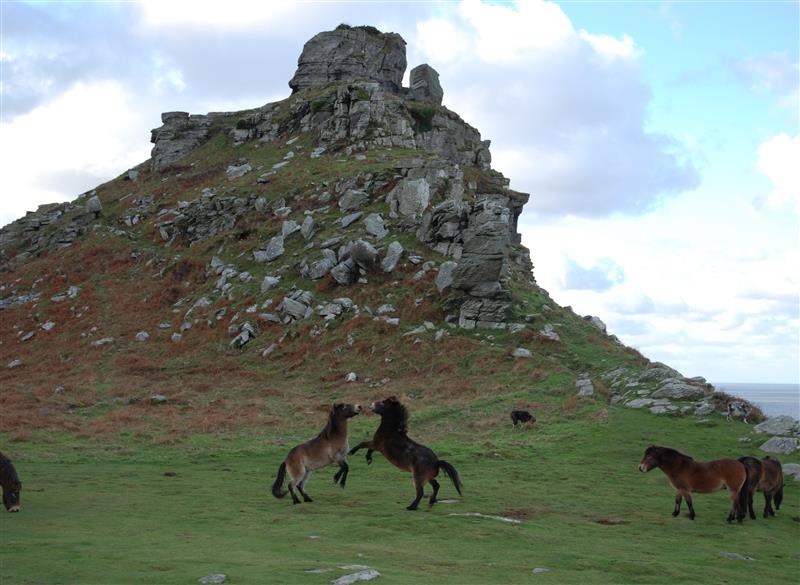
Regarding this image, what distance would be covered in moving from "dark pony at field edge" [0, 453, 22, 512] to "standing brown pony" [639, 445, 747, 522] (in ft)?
47.7

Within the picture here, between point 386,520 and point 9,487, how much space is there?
8457mm

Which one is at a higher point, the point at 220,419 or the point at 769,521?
the point at 220,419

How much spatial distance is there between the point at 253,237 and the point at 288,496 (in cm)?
4634

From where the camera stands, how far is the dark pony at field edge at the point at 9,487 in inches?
665

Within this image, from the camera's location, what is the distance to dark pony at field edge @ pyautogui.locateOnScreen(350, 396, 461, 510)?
17.6 m

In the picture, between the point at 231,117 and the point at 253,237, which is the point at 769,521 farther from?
the point at 231,117

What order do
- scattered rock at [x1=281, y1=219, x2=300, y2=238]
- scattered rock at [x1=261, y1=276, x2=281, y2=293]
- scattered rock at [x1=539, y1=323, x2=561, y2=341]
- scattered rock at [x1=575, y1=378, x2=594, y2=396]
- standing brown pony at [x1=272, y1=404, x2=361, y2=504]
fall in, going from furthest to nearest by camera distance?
scattered rock at [x1=281, y1=219, x2=300, y2=238] < scattered rock at [x1=261, y1=276, x2=281, y2=293] < scattered rock at [x1=539, y1=323, x2=561, y2=341] < scattered rock at [x1=575, y1=378, x2=594, y2=396] < standing brown pony at [x1=272, y1=404, x2=361, y2=504]

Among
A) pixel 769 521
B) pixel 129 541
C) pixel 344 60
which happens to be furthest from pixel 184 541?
pixel 344 60

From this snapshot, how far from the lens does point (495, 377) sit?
40.7 m

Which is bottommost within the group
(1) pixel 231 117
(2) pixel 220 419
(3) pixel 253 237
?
(2) pixel 220 419

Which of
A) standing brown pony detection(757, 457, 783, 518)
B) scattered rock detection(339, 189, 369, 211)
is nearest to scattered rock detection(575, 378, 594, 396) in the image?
standing brown pony detection(757, 457, 783, 518)

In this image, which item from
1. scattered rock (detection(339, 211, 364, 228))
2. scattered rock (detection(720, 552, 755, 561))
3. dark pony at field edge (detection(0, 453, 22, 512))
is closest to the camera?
scattered rock (detection(720, 552, 755, 561))

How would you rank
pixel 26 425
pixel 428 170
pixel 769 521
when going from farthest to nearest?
pixel 428 170 < pixel 26 425 < pixel 769 521

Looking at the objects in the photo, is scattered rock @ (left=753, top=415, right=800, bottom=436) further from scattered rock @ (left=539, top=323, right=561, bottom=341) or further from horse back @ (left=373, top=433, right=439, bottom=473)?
horse back @ (left=373, top=433, right=439, bottom=473)
